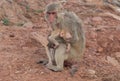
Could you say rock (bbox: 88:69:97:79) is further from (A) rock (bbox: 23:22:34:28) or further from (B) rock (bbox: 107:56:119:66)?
(A) rock (bbox: 23:22:34:28)

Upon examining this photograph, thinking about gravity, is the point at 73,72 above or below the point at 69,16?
below

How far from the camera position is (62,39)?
26.4ft

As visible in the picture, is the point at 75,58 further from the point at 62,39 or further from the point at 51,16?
the point at 51,16

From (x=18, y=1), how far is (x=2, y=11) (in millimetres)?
1299

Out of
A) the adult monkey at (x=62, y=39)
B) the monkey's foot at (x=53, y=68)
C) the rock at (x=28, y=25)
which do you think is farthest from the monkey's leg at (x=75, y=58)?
the rock at (x=28, y=25)

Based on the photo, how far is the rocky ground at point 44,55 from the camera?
7.73 metres

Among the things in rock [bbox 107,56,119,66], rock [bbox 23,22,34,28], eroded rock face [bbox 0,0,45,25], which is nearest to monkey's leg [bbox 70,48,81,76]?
rock [bbox 107,56,119,66]

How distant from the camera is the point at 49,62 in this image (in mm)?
8070

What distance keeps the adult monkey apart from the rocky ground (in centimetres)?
18

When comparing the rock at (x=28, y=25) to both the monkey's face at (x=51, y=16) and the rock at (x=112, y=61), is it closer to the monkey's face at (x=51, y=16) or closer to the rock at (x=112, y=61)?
the rock at (x=112, y=61)

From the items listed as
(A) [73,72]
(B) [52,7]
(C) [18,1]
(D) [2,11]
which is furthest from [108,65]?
(C) [18,1]

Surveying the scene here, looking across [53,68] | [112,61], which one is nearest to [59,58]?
[53,68]

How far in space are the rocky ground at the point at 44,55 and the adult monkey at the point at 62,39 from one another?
18cm

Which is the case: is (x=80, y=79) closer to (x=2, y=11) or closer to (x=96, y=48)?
(x=96, y=48)
